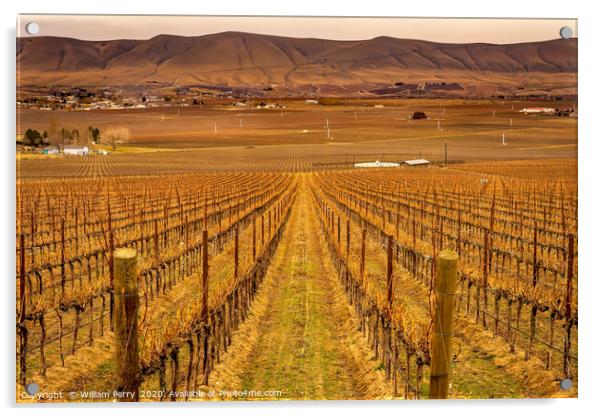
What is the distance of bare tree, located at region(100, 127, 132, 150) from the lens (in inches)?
254

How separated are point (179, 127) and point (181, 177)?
8.40 ft

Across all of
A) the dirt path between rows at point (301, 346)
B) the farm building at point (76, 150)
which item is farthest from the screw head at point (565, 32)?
the farm building at point (76, 150)

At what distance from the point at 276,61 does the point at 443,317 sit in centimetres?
316

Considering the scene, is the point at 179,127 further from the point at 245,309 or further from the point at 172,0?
the point at 245,309

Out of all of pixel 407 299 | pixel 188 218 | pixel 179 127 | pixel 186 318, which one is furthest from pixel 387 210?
pixel 186 318

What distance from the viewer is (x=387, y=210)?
12133 mm

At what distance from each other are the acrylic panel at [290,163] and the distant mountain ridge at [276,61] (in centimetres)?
2

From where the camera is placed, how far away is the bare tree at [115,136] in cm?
646

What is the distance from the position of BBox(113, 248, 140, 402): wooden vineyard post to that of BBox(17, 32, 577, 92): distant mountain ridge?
248 cm

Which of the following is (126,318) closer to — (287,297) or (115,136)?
(287,297)

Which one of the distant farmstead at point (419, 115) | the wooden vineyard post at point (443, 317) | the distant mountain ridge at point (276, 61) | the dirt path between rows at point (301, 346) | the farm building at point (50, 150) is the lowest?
the dirt path between rows at point (301, 346)

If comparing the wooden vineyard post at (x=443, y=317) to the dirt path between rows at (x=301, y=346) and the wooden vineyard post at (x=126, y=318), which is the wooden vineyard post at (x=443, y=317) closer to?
the dirt path between rows at (x=301, y=346)

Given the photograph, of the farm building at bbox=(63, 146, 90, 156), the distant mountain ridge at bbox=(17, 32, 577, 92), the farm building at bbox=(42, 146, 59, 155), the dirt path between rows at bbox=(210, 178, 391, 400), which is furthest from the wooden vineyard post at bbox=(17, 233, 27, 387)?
the distant mountain ridge at bbox=(17, 32, 577, 92)

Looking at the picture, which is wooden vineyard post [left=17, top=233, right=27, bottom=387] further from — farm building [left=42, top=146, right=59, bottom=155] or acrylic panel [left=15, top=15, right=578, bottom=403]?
farm building [left=42, top=146, right=59, bottom=155]
